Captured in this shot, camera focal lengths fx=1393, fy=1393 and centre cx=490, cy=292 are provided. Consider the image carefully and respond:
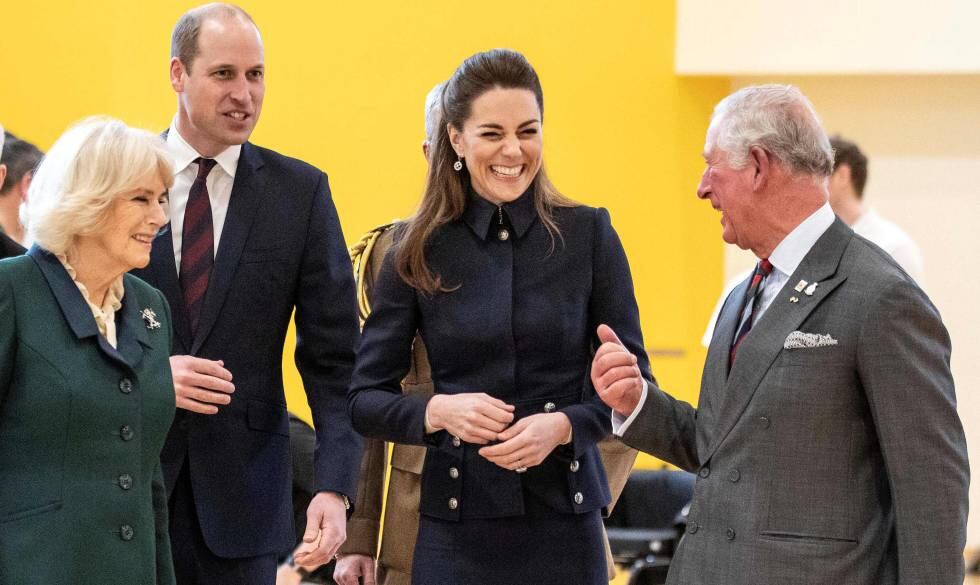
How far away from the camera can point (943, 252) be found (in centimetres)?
A: 717

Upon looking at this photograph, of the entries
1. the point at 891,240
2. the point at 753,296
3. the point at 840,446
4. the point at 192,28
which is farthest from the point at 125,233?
the point at 891,240

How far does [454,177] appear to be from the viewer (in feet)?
9.96

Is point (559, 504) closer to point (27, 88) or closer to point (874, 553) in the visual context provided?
point (874, 553)

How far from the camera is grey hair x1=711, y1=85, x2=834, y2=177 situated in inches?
102

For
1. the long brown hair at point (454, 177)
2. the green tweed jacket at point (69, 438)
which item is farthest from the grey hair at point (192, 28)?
the green tweed jacket at point (69, 438)

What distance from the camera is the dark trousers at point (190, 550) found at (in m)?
3.08

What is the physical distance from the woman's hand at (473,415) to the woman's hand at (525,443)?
0.08 ft

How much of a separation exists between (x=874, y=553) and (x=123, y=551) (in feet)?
4.42

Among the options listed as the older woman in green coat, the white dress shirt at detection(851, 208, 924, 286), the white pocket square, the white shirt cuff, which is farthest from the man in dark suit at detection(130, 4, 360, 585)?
the white dress shirt at detection(851, 208, 924, 286)

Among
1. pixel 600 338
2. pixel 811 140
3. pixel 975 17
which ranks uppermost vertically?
pixel 975 17

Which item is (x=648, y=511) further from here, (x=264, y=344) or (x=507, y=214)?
(x=507, y=214)

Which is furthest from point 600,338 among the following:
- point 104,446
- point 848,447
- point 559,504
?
point 104,446

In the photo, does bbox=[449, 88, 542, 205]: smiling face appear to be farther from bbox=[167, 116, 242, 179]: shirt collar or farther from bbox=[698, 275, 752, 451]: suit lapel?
bbox=[167, 116, 242, 179]: shirt collar

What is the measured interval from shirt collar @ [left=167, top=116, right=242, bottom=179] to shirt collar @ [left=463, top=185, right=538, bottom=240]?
63 centimetres
